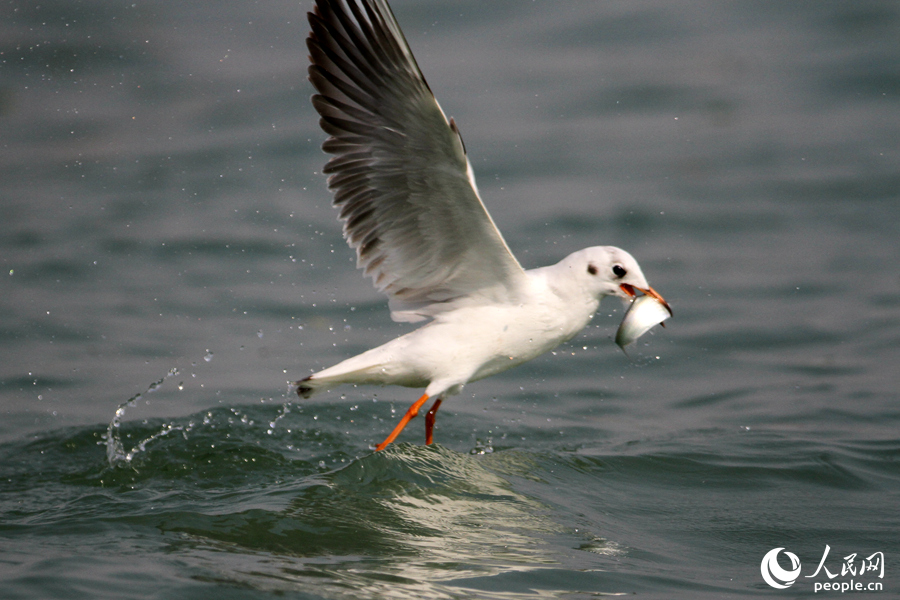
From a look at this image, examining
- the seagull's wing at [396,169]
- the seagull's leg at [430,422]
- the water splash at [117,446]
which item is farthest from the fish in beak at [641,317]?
the water splash at [117,446]

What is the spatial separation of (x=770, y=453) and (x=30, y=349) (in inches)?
220

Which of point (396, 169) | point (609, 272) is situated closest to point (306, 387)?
point (396, 169)

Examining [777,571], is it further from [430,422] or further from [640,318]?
[430,422]

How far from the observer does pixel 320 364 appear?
7695 millimetres

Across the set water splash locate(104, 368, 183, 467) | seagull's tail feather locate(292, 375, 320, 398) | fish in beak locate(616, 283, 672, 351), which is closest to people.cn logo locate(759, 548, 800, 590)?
fish in beak locate(616, 283, 672, 351)

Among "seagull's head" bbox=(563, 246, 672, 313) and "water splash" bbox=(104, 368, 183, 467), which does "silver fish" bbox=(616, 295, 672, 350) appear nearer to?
"seagull's head" bbox=(563, 246, 672, 313)

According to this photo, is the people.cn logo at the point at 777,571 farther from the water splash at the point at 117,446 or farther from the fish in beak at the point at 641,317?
the water splash at the point at 117,446

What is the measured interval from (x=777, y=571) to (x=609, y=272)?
164 centimetres

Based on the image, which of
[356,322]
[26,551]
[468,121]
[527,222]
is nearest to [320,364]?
[356,322]

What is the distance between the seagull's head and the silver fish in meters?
0.09

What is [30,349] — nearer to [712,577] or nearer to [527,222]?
[527,222]

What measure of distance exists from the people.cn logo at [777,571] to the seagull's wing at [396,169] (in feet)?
5.86

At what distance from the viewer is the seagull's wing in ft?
14.8

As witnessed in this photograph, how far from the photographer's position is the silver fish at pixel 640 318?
5.04 meters
